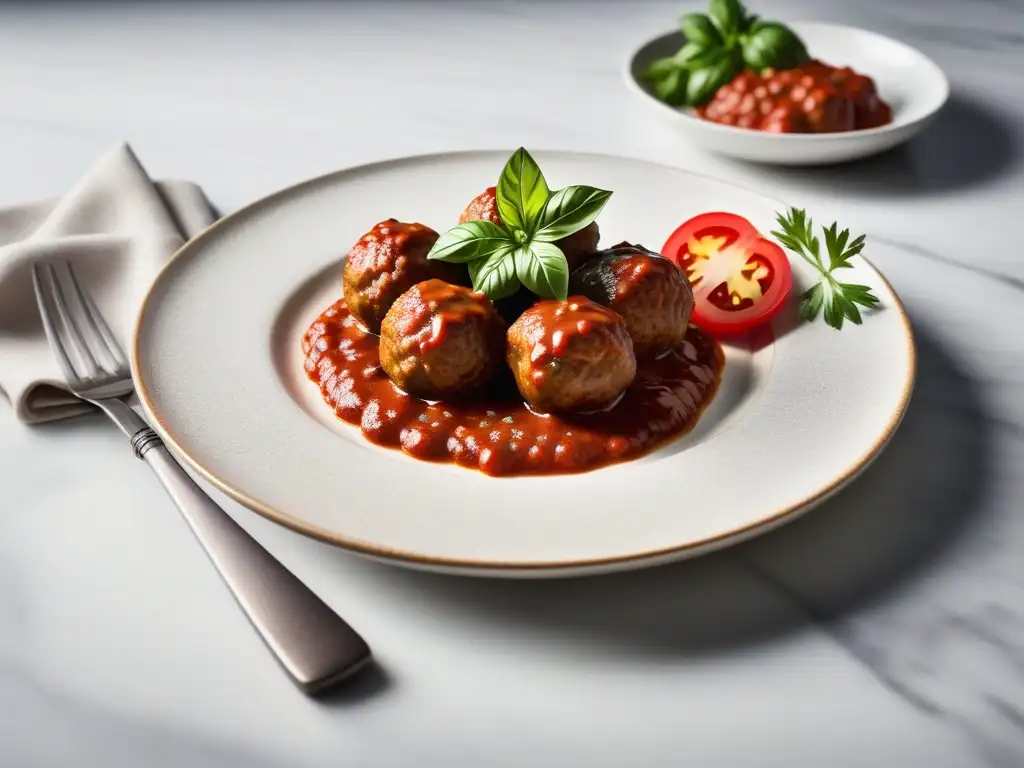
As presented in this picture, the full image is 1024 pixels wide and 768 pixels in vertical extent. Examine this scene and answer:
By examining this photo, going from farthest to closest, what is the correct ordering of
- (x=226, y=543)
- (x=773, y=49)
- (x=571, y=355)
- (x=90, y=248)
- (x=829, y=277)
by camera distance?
(x=773, y=49) < (x=90, y=248) < (x=829, y=277) < (x=571, y=355) < (x=226, y=543)

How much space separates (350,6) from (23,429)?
3907mm

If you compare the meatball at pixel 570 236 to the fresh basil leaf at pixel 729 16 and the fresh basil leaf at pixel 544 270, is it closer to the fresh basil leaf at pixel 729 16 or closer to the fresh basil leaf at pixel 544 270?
the fresh basil leaf at pixel 544 270

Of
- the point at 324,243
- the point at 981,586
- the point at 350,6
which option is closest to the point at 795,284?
the point at 981,586

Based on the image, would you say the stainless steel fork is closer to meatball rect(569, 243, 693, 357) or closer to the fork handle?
the fork handle

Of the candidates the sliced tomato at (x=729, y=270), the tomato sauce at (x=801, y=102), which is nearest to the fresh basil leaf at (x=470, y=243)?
the sliced tomato at (x=729, y=270)

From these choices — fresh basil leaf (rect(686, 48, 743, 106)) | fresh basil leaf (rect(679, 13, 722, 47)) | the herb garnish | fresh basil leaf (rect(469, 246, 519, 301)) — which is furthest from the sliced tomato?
fresh basil leaf (rect(679, 13, 722, 47))

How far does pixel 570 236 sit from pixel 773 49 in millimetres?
2002

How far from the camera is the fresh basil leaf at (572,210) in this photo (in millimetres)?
2855

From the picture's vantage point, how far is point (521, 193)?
295 cm

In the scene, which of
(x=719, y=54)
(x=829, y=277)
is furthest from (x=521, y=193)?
(x=719, y=54)

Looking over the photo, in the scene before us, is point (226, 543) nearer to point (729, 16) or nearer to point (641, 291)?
point (641, 291)

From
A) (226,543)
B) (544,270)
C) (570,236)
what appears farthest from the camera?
(570,236)

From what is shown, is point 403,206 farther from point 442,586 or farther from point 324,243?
point 442,586

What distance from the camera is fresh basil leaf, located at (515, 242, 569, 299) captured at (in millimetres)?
2773
